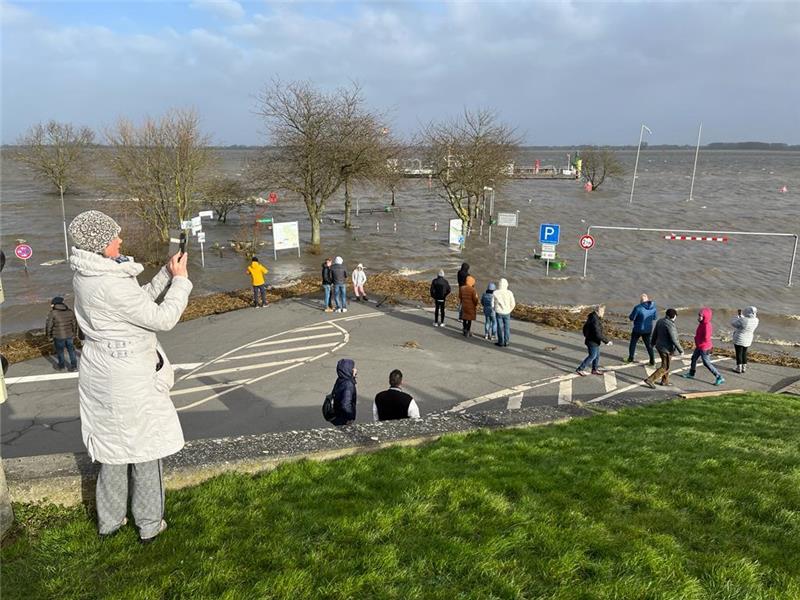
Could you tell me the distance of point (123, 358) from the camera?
10.8 feet

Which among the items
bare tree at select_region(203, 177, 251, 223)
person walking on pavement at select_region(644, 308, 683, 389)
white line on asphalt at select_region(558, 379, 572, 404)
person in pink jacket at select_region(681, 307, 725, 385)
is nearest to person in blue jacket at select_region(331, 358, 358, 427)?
white line on asphalt at select_region(558, 379, 572, 404)

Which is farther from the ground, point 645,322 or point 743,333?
point 645,322

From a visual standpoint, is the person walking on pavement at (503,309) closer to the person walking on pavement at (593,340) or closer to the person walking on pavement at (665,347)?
the person walking on pavement at (593,340)

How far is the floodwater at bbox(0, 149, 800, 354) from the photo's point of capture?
21125 mm

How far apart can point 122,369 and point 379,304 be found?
14.3 m

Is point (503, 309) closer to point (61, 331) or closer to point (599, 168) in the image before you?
point (61, 331)

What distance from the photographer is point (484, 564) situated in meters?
3.54

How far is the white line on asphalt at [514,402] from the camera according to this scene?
10014 millimetres

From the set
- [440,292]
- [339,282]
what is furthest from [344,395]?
[339,282]

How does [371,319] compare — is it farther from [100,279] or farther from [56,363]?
[100,279]

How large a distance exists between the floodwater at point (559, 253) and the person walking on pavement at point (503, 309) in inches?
269

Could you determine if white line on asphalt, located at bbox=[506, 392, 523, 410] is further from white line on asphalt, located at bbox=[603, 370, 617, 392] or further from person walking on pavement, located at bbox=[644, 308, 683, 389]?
person walking on pavement, located at bbox=[644, 308, 683, 389]

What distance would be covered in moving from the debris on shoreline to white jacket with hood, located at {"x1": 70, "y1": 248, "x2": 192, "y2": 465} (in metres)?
11.5

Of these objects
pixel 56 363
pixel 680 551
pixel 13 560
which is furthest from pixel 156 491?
pixel 56 363
